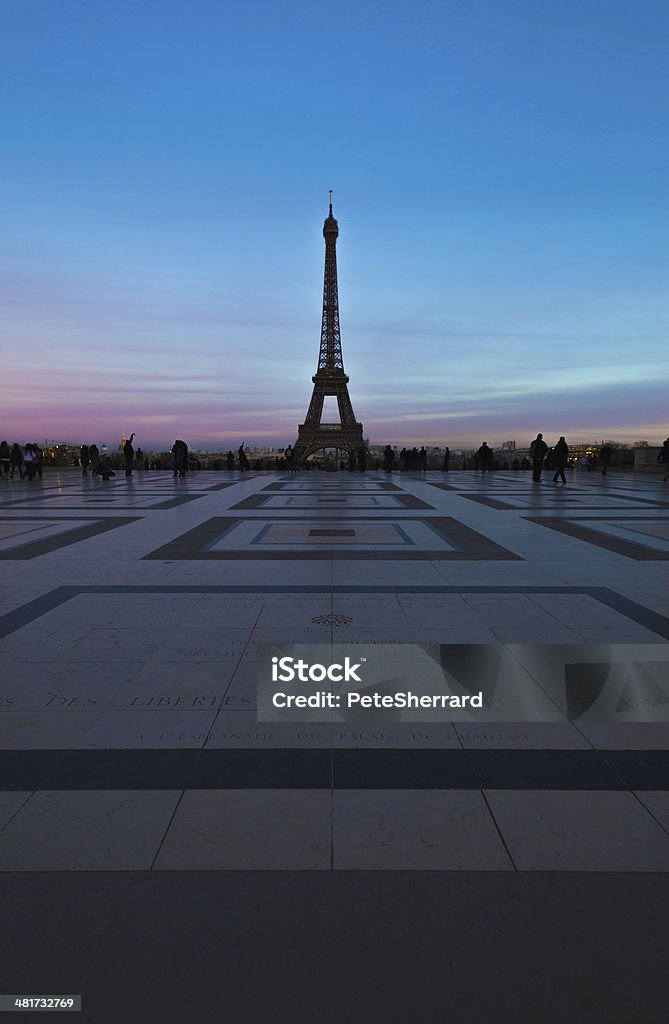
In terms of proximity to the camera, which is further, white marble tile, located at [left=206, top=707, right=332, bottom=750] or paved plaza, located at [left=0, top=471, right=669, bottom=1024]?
white marble tile, located at [left=206, top=707, right=332, bottom=750]

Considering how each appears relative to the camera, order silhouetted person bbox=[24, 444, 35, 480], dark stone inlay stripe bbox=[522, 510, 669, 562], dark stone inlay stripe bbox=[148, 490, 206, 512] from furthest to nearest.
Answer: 1. silhouetted person bbox=[24, 444, 35, 480]
2. dark stone inlay stripe bbox=[148, 490, 206, 512]
3. dark stone inlay stripe bbox=[522, 510, 669, 562]

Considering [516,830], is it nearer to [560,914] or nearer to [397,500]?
[560,914]

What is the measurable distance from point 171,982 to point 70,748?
1.53 meters

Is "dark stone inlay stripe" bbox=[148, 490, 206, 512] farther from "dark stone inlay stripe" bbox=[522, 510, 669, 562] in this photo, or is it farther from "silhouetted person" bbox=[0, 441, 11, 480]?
"silhouetted person" bbox=[0, 441, 11, 480]

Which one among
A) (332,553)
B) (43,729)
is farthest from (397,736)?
(332,553)

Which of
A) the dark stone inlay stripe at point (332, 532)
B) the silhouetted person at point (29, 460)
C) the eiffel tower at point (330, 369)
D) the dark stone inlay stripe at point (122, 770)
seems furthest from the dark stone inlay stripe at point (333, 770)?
the eiffel tower at point (330, 369)

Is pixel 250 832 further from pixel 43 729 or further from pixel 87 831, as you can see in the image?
pixel 43 729

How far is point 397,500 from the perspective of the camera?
15.9 m

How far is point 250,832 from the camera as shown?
2.35 m

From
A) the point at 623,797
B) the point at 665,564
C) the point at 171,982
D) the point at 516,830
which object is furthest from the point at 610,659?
the point at 665,564

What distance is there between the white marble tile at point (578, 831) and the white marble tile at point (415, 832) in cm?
8

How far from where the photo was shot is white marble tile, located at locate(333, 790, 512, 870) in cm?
219

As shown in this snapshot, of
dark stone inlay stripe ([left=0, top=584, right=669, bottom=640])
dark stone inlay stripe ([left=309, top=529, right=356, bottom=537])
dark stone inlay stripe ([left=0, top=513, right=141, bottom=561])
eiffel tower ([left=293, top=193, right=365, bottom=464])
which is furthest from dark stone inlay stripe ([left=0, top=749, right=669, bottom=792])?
eiffel tower ([left=293, top=193, right=365, bottom=464])

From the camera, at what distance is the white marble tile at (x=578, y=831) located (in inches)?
86.6
